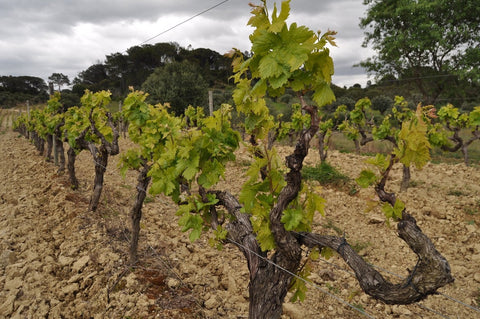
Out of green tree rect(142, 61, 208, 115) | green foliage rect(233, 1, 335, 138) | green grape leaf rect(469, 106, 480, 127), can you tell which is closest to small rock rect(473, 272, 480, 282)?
green foliage rect(233, 1, 335, 138)

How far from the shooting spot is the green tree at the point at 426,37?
1483 cm

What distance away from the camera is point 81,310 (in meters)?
3.25

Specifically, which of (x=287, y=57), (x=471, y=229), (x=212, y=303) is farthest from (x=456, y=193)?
(x=287, y=57)

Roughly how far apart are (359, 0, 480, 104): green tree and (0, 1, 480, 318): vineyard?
9.67 metres

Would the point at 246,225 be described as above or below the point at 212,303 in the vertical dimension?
above

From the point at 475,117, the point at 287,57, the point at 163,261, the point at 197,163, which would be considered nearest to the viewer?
the point at 287,57

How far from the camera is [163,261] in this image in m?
4.25

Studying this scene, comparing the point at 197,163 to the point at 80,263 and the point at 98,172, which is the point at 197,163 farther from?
the point at 98,172

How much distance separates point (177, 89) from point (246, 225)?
2469 cm

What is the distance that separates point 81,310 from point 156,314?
2.94 feet

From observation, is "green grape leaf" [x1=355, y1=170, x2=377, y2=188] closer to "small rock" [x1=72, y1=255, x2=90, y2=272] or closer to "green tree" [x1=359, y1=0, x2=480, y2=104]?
"small rock" [x1=72, y1=255, x2=90, y2=272]

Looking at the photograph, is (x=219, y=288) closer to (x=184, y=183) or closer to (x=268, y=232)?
(x=184, y=183)

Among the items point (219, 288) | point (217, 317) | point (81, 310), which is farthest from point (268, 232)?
point (81, 310)

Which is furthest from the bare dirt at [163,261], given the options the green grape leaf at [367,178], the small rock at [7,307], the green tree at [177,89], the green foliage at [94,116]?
the green tree at [177,89]
